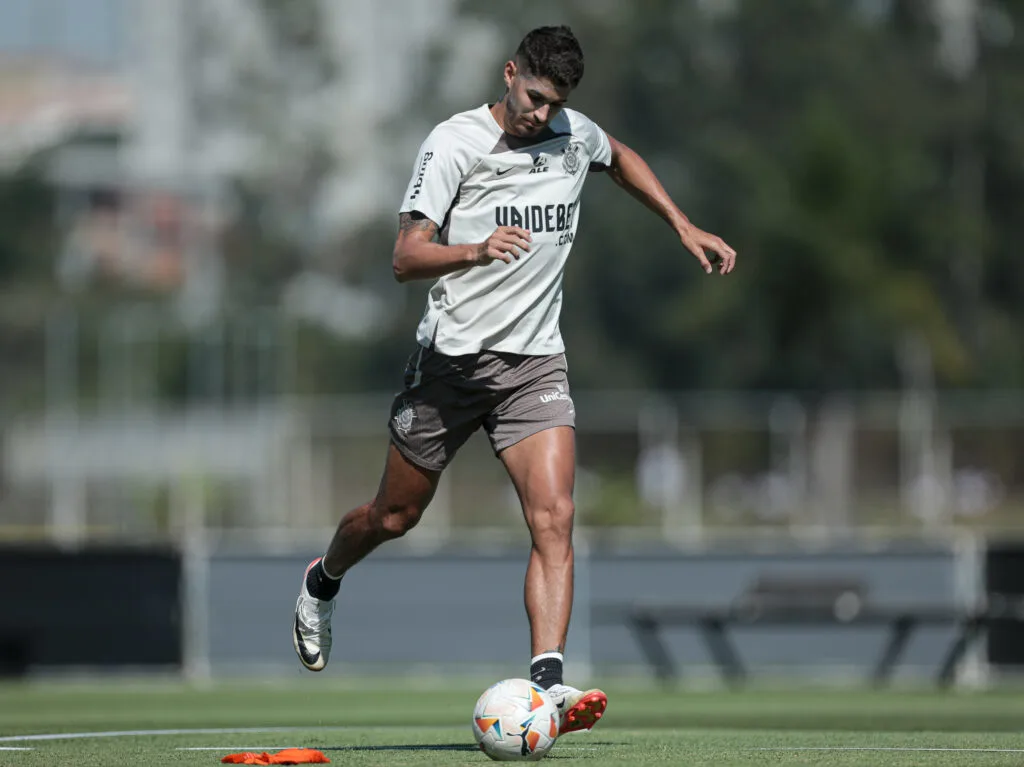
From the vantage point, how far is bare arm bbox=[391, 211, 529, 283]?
637cm

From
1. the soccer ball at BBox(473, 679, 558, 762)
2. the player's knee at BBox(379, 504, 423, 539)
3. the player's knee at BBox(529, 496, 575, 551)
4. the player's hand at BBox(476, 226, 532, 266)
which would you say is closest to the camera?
the soccer ball at BBox(473, 679, 558, 762)

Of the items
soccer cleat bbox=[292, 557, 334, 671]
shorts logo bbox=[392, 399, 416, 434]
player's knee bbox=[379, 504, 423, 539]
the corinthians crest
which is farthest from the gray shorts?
soccer cleat bbox=[292, 557, 334, 671]

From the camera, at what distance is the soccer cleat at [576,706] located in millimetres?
6492

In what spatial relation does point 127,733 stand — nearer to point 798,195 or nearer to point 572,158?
point 572,158

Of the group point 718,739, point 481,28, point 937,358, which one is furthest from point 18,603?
point 481,28

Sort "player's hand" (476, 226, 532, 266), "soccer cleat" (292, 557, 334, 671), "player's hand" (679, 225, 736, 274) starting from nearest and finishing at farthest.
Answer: "player's hand" (476, 226, 532, 266) < "player's hand" (679, 225, 736, 274) < "soccer cleat" (292, 557, 334, 671)

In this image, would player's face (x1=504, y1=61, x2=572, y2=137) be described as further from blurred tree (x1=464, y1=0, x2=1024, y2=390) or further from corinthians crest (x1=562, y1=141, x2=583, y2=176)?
blurred tree (x1=464, y1=0, x2=1024, y2=390)

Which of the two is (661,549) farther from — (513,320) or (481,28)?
(481,28)

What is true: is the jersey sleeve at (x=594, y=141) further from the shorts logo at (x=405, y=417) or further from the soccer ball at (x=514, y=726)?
the soccer ball at (x=514, y=726)

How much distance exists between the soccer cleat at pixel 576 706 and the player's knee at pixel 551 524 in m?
0.61

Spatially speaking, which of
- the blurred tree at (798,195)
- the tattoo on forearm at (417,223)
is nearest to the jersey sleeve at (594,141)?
the tattoo on forearm at (417,223)

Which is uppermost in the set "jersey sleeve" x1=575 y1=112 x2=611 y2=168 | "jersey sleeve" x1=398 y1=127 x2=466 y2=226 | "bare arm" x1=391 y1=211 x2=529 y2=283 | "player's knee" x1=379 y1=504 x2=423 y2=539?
"jersey sleeve" x1=575 y1=112 x2=611 y2=168

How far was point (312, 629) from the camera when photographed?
316 inches

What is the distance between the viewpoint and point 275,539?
84.8 ft
